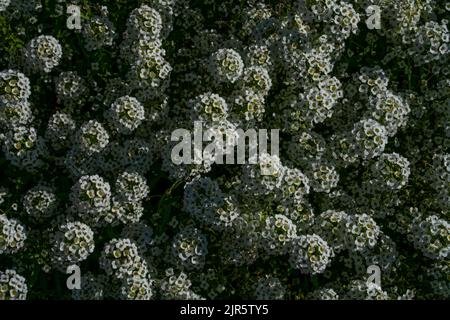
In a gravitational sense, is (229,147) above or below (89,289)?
above

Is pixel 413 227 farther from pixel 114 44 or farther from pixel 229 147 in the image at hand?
pixel 114 44

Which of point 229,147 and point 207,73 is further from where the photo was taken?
point 207,73
